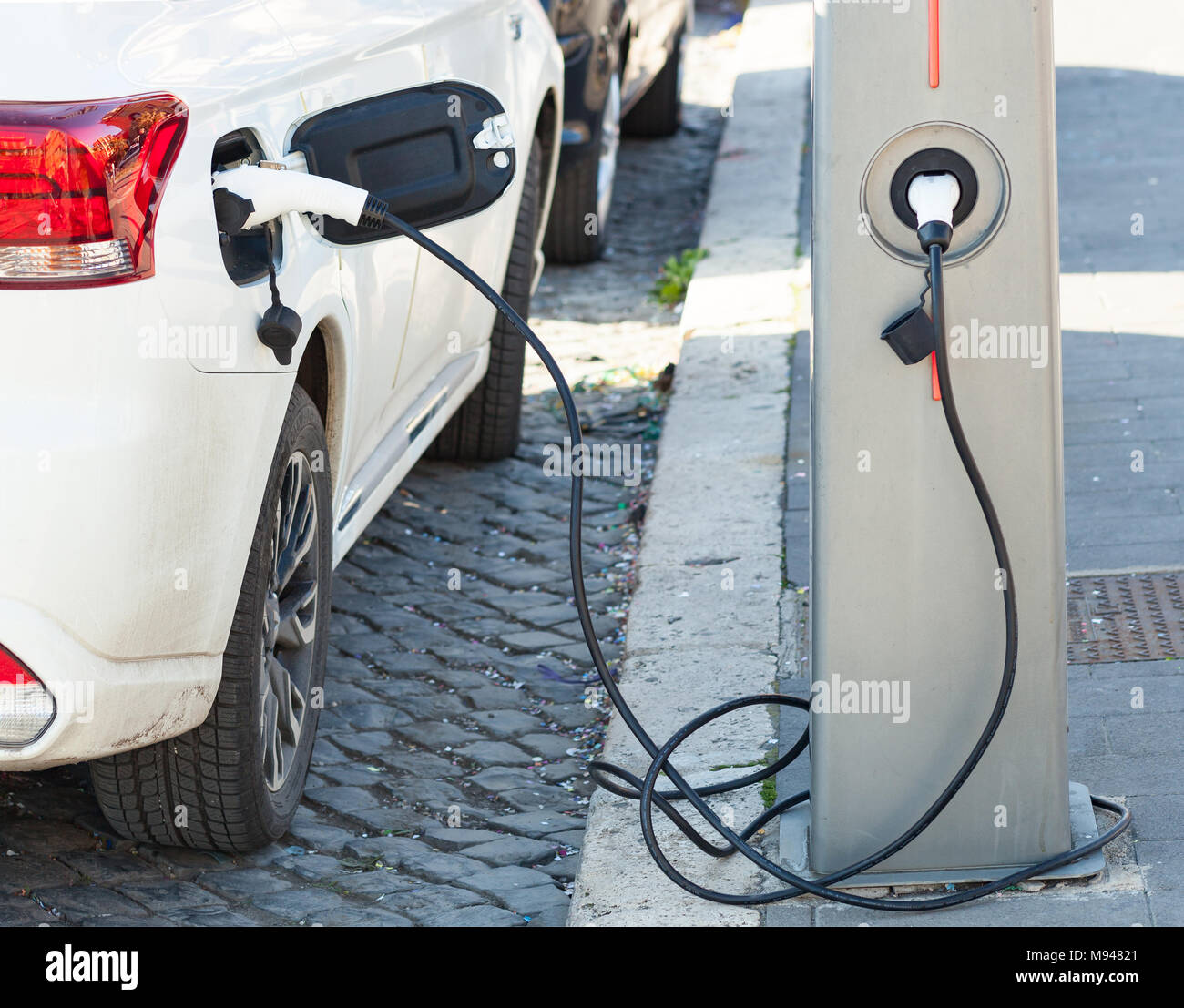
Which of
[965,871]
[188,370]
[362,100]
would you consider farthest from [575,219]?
[965,871]

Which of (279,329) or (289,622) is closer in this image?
(279,329)

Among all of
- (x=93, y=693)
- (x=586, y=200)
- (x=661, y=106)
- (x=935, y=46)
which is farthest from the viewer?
(x=661, y=106)

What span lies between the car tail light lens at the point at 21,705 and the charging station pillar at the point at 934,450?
127 cm

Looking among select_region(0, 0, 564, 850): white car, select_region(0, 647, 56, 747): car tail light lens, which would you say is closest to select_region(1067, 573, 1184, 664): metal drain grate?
select_region(0, 0, 564, 850): white car

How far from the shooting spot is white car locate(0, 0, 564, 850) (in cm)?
236

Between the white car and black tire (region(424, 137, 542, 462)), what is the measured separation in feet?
4.47

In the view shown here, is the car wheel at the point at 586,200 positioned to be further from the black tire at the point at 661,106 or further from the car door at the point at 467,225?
the car door at the point at 467,225

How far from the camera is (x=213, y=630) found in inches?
104

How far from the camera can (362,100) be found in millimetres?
3000

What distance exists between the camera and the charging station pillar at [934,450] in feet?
7.72

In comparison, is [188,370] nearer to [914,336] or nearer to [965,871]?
[914,336]

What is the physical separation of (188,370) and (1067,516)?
267cm

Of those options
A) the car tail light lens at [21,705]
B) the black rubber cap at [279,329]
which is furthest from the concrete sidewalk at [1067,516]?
the black rubber cap at [279,329]
